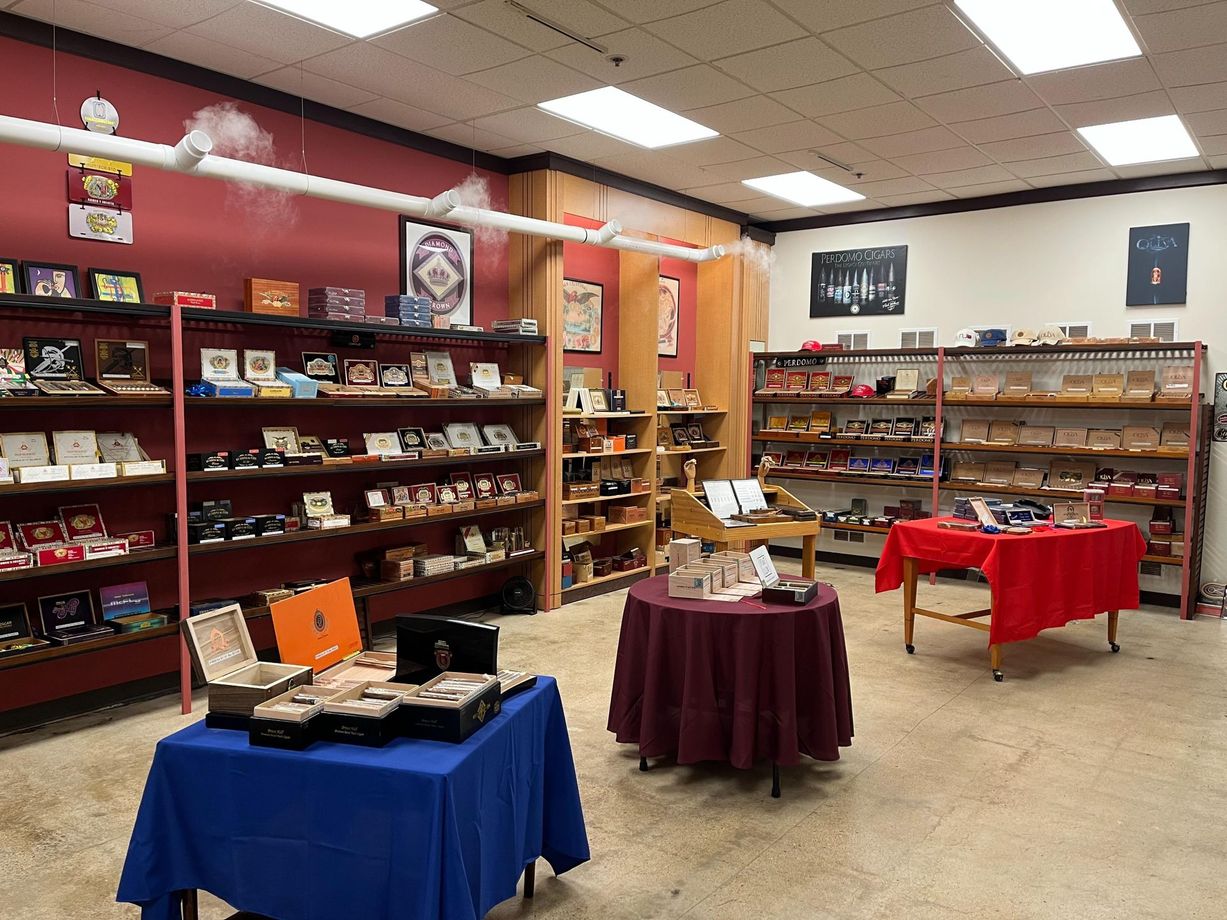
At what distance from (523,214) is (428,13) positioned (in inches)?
107

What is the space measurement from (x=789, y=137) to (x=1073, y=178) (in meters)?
2.89

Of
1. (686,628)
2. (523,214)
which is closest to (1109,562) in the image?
(686,628)

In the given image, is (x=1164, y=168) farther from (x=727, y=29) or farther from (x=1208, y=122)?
(x=727, y=29)

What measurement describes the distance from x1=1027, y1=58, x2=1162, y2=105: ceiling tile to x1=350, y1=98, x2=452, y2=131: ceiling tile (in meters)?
3.77

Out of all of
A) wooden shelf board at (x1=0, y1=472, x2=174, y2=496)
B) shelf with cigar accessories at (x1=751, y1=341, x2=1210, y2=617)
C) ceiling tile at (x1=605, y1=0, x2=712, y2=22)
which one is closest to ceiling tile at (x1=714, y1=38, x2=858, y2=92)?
ceiling tile at (x1=605, y1=0, x2=712, y2=22)

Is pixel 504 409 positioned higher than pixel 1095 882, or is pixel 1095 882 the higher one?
pixel 504 409

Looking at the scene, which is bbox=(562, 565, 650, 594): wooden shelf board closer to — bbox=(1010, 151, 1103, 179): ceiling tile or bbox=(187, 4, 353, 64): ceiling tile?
bbox=(187, 4, 353, 64): ceiling tile

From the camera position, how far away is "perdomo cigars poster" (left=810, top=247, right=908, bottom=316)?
8.95 meters

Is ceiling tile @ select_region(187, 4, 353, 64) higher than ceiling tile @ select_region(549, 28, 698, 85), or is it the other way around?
ceiling tile @ select_region(549, 28, 698, 85)

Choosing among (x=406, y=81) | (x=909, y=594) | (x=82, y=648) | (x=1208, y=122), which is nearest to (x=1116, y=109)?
(x=1208, y=122)

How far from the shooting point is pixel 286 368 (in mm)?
5504

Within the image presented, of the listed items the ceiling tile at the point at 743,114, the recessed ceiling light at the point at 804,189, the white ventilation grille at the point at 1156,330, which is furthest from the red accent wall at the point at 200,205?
the white ventilation grille at the point at 1156,330

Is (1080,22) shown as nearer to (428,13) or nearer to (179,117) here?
(428,13)

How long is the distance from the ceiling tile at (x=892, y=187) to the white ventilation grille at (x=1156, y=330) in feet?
7.00
